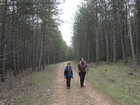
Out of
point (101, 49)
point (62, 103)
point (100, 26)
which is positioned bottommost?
point (62, 103)

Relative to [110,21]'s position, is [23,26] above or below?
below

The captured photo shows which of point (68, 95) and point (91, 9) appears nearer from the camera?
point (68, 95)

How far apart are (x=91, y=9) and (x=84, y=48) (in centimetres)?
1234

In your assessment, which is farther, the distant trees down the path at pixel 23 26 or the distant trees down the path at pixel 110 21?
the distant trees down the path at pixel 110 21

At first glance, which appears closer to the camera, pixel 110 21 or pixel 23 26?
pixel 23 26

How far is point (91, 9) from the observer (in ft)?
88.3

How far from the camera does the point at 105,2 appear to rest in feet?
81.1

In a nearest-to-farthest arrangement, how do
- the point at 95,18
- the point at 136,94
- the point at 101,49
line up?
the point at 136,94 → the point at 95,18 → the point at 101,49

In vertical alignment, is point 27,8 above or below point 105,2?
below

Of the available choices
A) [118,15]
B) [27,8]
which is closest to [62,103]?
[27,8]

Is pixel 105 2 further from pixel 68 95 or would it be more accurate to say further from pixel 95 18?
pixel 68 95

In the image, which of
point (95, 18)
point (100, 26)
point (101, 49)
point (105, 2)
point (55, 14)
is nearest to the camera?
point (55, 14)

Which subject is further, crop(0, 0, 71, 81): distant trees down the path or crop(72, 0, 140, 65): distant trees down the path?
crop(72, 0, 140, 65): distant trees down the path

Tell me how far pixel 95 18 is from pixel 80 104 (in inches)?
808
